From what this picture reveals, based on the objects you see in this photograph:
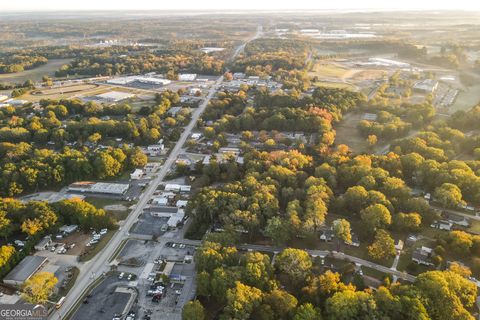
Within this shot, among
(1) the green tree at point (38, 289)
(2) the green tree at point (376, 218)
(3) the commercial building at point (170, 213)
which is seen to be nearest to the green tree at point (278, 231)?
(2) the green tree at point (376, 218)

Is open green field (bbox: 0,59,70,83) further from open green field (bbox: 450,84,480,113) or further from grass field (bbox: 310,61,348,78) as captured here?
open green field (bbox: 450,84,480,113)

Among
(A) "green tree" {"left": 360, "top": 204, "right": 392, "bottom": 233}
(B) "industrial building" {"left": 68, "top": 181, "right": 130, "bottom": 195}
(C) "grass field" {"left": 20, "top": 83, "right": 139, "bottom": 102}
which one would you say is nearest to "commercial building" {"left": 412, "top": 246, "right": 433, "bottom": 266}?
(A) "green tree" {"left": 360, "top": 204, "right": 392, "bottom": 233}

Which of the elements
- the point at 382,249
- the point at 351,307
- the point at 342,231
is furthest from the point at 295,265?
the point at 382,249

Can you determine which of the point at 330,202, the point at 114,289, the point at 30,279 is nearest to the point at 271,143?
the point at 330,202

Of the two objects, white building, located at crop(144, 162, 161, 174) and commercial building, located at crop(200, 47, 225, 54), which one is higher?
commercial building, located at crop(200, 47, 225, 54)

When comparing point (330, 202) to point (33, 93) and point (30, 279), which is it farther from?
point (33, 93)
